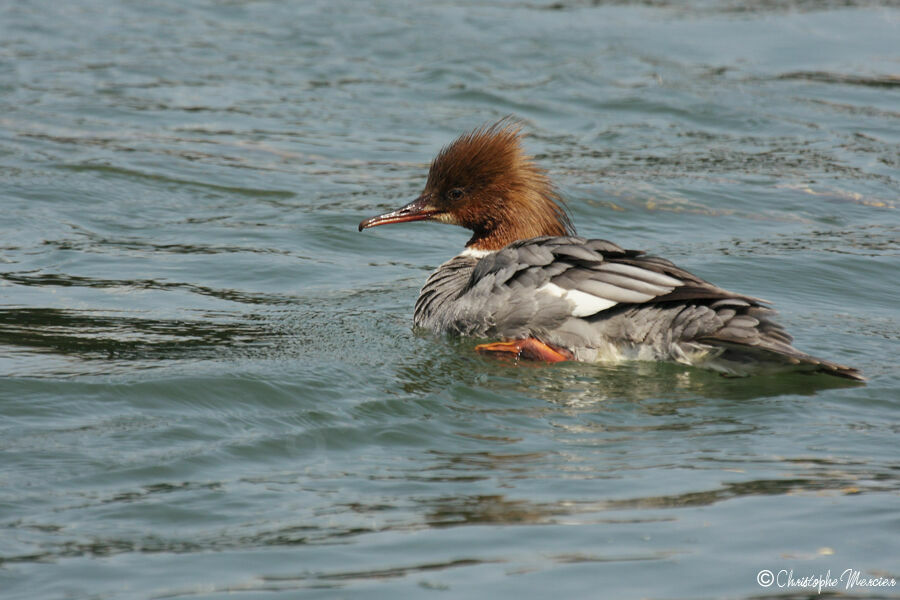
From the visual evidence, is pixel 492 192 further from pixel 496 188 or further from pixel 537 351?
pixel 537 351

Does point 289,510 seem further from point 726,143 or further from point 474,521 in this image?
point 726,143

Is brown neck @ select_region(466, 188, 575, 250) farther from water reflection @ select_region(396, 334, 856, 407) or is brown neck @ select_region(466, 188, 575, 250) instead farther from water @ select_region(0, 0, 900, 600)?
water reflection @ select_region(396, 334, 856, 407)

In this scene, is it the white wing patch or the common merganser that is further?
the white wing patch

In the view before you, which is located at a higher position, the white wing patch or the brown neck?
the brown neck

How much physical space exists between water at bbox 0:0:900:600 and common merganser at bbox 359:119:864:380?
0.51 ft

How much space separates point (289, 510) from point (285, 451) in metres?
0.66

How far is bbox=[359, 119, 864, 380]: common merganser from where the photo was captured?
5887mm

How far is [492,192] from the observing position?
24.3 feet

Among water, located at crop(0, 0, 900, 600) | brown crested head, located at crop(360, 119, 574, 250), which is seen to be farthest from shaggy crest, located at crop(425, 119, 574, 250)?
water, located at crop(0, 0, 900, 600)
